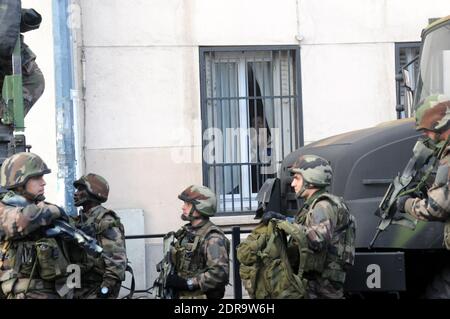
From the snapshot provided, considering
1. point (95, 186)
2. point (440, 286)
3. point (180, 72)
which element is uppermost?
point (180, 72)

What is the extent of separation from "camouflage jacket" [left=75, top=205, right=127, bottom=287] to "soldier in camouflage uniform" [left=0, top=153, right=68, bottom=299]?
74 centimetres

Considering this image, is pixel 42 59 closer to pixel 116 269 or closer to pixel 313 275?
pixel 116 269

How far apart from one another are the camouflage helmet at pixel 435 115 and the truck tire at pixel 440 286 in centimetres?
112

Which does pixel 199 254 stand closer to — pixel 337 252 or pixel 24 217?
pixel 337 252

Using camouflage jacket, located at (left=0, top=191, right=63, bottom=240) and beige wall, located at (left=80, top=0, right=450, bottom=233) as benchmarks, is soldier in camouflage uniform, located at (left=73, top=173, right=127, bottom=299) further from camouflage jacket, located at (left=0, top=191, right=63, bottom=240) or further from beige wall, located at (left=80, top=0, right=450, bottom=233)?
beige wall, located at (left=80, top=0, right=450, bottom=233)

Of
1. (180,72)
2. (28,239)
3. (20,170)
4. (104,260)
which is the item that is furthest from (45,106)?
(28,239)

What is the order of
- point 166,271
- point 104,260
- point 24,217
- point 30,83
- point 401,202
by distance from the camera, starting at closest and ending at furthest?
point 24,217
point 401,202
point 166,271
point 104,260
point 30,83

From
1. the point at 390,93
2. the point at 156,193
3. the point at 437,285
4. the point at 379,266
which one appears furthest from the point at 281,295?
the point at 390,93

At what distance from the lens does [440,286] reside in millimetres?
5922

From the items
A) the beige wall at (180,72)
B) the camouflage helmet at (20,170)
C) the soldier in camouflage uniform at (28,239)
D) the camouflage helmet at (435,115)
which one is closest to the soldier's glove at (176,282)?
the soldier in camouflage uniform at (28,239)

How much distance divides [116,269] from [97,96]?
14.2 ft

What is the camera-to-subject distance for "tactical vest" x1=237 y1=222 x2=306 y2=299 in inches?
208

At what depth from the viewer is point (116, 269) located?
20.2 feet

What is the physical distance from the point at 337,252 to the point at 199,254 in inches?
40.7
